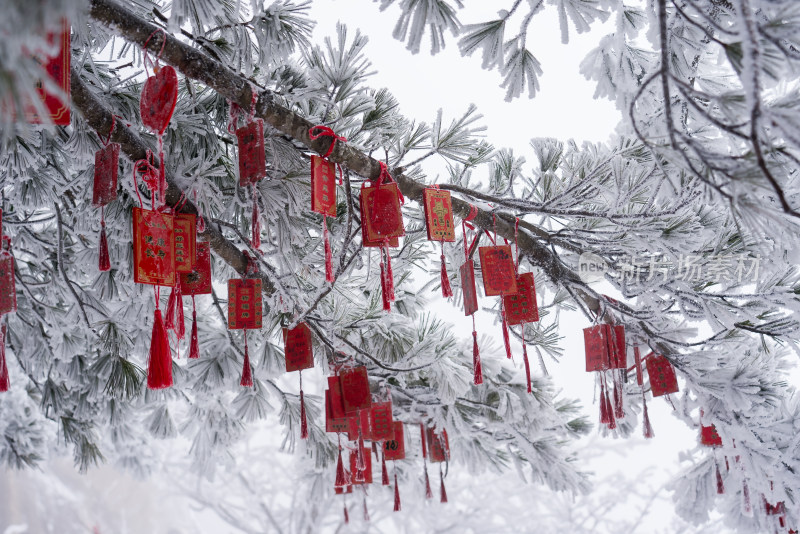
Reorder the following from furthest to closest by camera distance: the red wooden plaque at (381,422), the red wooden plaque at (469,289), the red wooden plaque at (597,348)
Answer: the red wooden plaque at (381,422)
the red wooden plaque at (597,348)
the red wooden plaque at (469,289)

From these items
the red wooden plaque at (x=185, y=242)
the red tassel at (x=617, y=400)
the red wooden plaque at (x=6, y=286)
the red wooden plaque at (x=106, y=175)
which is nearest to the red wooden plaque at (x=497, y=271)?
the red tassel at (x=617, y=400)

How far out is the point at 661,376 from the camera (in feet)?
4.23

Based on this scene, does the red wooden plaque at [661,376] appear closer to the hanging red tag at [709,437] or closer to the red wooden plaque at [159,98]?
the hanging red tag at [709,437]

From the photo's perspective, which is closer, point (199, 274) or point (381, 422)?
point (199, 274)

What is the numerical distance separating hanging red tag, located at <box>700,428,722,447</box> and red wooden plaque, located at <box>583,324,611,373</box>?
0.45 metres

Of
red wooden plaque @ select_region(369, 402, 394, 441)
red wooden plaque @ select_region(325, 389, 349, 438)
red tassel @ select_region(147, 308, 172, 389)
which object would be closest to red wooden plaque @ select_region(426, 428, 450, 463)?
red wooden plaque @ select_region(369, 402, 394, 441)

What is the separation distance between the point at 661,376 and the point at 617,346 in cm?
15

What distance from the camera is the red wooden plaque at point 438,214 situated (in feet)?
3.41

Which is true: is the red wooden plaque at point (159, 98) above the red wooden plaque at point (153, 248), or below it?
above

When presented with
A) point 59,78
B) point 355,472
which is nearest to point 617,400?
point 355,472

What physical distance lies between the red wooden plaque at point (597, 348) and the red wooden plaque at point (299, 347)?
612 millimetres

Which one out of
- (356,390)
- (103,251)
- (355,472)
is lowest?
(355,472)

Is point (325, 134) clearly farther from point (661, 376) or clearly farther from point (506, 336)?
Result: point (661, 376)

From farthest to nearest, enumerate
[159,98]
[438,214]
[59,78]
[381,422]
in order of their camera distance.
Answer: [381,422] → [438,214] → [159,98] → [59,78]
